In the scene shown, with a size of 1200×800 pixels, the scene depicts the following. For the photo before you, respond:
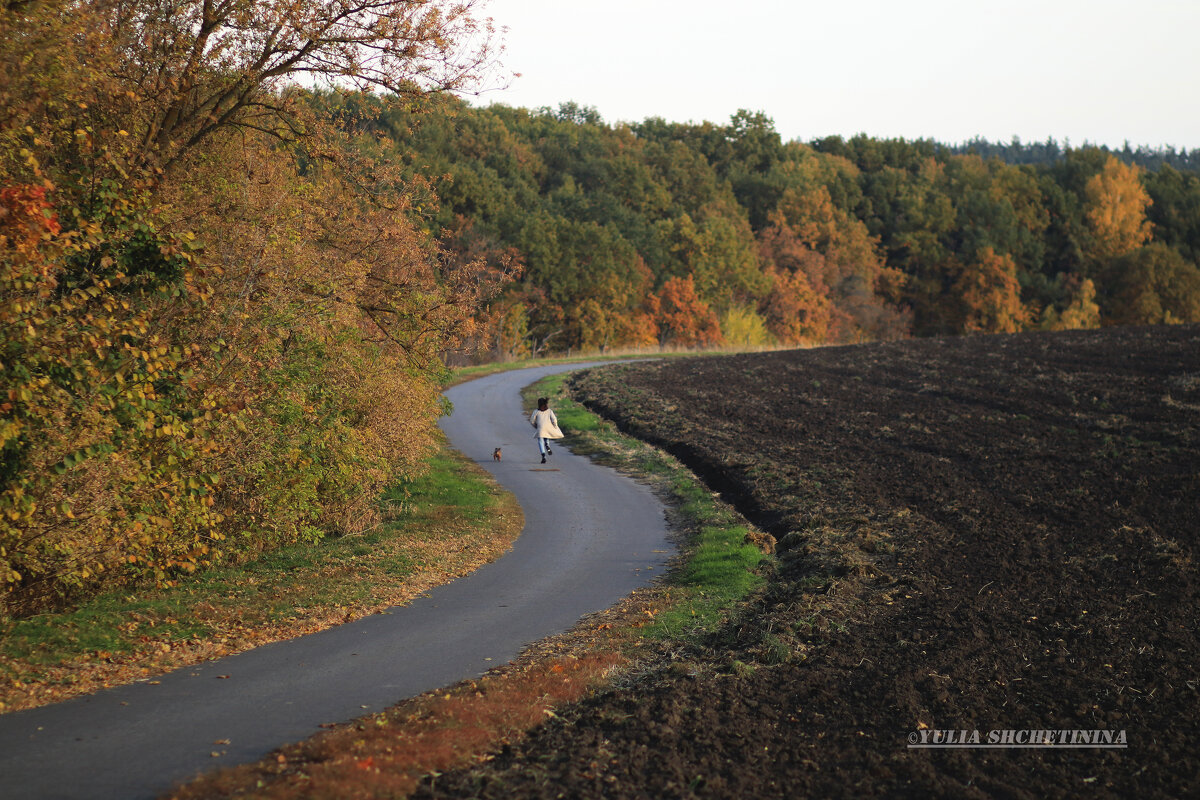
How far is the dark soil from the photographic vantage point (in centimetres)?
722

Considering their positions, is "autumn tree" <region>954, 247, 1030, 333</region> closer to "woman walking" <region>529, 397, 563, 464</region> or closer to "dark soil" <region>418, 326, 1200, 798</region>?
"dark soil" <region>418, 326, 1200, 798</region>

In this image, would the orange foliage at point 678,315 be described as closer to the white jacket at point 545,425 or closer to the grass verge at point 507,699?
the white jacket at point 545,425

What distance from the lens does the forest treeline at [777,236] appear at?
229 ft

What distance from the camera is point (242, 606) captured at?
38.2 ft

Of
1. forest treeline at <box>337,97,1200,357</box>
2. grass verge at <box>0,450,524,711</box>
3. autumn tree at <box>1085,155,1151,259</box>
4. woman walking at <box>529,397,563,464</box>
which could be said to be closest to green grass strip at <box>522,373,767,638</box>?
woman walking at <box>529,397,563,464</box>

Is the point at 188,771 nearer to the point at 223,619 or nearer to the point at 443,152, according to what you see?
the point at 223,619

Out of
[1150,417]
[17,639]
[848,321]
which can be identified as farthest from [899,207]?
[17,639]

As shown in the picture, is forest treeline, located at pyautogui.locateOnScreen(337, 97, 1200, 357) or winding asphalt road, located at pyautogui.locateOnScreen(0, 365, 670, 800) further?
forest treeline, located at pyautogui.locateOnScreen(337, 97, 1200, 357)

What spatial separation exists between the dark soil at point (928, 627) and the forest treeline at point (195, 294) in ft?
18.7

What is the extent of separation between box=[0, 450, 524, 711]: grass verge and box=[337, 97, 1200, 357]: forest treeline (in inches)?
1768

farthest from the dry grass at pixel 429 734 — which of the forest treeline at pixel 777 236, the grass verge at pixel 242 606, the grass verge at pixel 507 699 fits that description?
the forest treeline at pixel 777 236

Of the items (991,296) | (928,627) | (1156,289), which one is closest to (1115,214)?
(1156,289)

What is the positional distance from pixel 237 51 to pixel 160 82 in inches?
55.8

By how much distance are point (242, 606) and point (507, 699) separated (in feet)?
15.6
